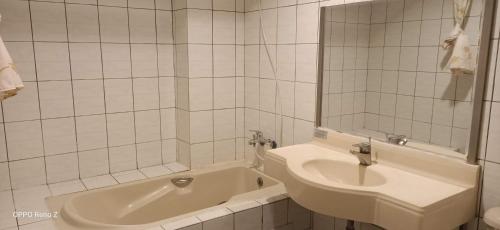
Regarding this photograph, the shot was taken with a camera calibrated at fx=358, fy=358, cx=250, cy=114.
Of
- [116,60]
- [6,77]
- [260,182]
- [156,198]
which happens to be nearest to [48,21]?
[116,60]

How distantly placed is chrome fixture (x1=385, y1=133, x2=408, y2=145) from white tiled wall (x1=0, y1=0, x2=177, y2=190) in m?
1.54

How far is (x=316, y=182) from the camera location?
1.38m

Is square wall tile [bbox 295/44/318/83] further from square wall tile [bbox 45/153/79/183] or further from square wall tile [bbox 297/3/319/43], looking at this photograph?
square wall tile [bbox 45/153/79/183]

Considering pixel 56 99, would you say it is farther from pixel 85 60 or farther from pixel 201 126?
pixel 201 126

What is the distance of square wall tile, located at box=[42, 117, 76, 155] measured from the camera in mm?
2186

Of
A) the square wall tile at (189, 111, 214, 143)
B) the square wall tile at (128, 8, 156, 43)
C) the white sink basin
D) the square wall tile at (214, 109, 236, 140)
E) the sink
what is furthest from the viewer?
the square wall tile at (214, 109, 236, 140)

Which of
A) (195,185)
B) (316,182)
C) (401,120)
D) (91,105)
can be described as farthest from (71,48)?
(401,120)

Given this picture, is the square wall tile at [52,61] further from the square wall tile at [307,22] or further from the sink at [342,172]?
the sink at [342,172]

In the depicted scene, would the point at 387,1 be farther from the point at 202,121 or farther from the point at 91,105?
the point at 91,105

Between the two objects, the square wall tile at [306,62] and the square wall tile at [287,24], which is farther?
the square wall tile at [287,24]

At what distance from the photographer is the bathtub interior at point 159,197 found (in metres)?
2.08

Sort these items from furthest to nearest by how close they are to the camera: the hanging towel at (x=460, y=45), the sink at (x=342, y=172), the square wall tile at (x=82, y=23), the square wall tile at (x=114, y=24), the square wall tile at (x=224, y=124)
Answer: the square wall tile at (x=224, y=124) → the square wall tile at (x=114, y=24) → the square wall tile at (x=82, y=23) → the sink at (x=342, y=172) → the hanging towel at (x=460, y=45)

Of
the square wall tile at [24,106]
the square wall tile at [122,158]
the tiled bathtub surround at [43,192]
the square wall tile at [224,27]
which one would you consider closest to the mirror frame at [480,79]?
the square wall tile at [224,27]

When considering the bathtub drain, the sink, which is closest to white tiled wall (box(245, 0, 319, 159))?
the bathtub drain
